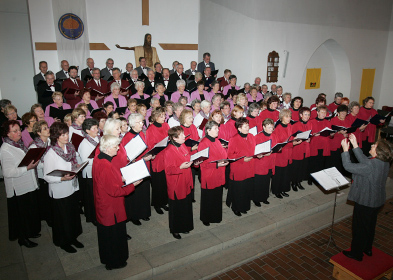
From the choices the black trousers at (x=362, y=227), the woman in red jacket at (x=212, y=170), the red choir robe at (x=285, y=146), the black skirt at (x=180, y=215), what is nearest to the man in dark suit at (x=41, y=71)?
the woman in red jacket at (x=212, y=170)

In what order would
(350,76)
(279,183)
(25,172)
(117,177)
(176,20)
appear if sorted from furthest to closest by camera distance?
(350,76)
(176,20)
(279,183)
(25,172)
(117,177)

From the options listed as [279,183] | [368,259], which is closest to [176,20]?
[279,183]

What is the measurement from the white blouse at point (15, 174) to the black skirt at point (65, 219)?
21.7 inches

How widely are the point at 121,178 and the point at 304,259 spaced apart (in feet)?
9.79

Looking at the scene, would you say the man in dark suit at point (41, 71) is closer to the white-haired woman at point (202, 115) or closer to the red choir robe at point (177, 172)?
the white-haired woman at point (202, 115)

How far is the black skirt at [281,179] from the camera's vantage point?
19.4 ft

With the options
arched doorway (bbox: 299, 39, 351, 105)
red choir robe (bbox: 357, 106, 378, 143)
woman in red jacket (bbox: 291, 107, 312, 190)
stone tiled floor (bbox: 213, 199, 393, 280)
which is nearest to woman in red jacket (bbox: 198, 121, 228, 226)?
stone tiled floor (bbox: 213, 199, 393, 280)

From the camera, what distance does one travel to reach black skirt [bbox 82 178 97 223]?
4.53 metres

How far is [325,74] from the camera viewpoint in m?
14.2

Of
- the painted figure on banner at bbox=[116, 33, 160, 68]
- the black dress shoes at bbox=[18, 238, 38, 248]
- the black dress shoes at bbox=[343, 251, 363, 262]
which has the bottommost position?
the black dress shoes at bbox=[18, 238, 38, 248]

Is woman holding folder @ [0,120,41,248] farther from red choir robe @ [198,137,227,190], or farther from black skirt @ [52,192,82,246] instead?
red choir robe @ [198,137,227,190]

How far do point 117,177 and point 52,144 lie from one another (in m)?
1.08

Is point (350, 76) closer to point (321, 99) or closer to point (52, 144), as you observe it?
point (321, 99)

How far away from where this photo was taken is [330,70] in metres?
14.3
